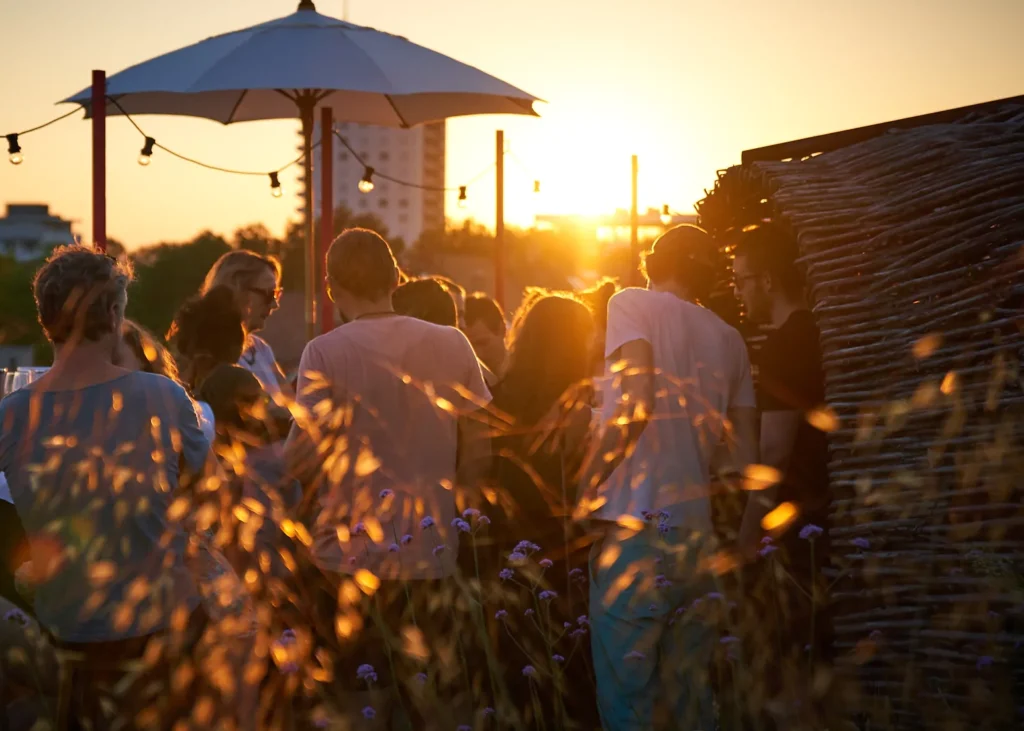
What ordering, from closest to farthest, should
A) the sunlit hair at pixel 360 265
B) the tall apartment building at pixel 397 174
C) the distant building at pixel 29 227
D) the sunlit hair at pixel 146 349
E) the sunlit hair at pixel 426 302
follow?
1. the sunlit hair at pixel 146 349
2. the sunlit hair at pixel 360 265
3. the sunlit hair at pixel 426 302
4. the distant building at pixel 29 227
5. the tall apartment building at pixel 397 174

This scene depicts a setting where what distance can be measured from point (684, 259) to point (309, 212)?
18.6 ft

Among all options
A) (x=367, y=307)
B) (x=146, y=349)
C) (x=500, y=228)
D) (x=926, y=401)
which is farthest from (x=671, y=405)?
(x=500, y=228)

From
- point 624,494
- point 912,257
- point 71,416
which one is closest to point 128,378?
point 71,416

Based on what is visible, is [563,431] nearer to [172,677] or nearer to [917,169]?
[917,169]

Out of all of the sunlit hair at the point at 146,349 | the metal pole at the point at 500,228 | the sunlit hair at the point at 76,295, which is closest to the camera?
the sunlit hair at the point at 76,295

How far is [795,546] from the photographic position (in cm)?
429

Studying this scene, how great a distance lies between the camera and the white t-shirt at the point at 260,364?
5.18 metres

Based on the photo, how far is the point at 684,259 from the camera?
13.5 feet

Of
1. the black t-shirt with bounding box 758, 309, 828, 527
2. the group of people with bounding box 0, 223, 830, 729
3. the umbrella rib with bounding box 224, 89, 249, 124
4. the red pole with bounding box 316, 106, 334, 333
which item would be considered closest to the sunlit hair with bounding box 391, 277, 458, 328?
the group of people with bounding box 0, 223, 830, 729

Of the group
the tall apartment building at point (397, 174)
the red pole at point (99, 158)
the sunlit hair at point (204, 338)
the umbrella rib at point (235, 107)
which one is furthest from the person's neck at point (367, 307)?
the tall apartment building at point (397, 174)

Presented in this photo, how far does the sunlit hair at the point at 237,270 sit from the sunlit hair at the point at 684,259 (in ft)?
5.84

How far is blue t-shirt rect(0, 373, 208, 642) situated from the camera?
3107 millimetres

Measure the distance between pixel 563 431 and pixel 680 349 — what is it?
25.9 inches

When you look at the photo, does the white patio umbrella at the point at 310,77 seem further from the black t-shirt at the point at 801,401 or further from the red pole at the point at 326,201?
Result: the black t-shirt at the point at 801,401
